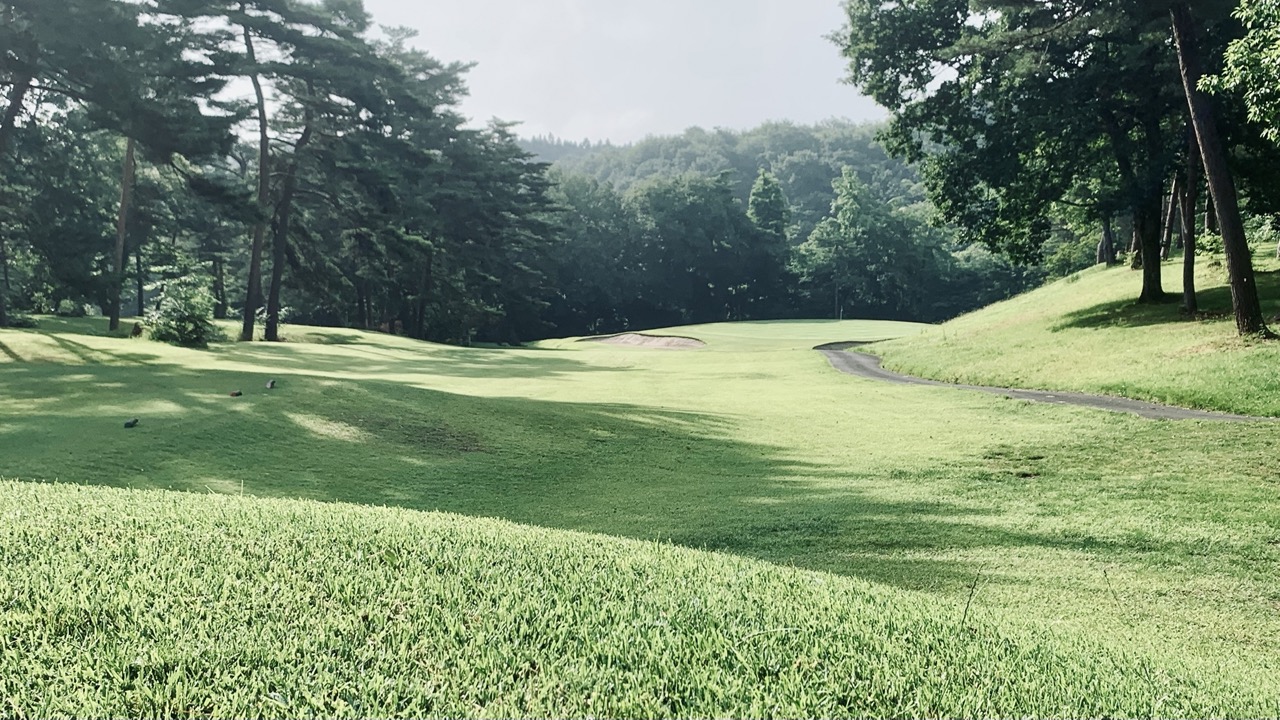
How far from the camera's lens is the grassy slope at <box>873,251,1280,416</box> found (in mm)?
15125

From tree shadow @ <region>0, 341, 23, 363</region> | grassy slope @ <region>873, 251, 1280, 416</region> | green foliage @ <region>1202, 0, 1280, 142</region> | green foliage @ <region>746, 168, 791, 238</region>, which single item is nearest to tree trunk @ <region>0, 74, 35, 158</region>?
tree shadow @ <region>0, 341, 23, 363</region>

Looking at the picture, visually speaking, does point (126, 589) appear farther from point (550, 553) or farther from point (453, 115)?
point (453, 115)

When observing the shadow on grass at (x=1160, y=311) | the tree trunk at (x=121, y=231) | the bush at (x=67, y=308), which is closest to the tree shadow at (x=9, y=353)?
the tree trunk at (x=121, y=231)

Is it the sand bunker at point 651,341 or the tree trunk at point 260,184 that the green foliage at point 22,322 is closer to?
the tree trunk at point 260,184

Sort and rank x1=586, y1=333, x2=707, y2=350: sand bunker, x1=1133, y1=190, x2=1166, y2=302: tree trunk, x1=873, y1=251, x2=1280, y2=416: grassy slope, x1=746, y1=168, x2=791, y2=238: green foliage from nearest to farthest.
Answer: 1. x1=873, y1=251, x2=1280, y2=416: grassy slope
2. x1=1133, y1=190, x2=1166, y2=302: tree trunk
3. x1=586, y1=333, x2=707, y2=350: sand bunker
4. x1=746, y1=168, x2=791, y2=238: green foliage

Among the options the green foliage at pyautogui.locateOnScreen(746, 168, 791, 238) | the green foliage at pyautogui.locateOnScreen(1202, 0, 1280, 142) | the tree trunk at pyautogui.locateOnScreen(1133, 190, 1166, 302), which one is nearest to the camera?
the green foliage at pyautogui.locateOnScreen(1202, 0, 1280, 142)

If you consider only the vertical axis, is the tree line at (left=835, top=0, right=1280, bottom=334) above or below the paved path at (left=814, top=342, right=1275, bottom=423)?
above

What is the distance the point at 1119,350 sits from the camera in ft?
66.3

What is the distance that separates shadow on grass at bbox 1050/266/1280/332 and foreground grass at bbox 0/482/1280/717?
22.7 meters

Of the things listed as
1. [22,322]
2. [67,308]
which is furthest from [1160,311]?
[67,308]

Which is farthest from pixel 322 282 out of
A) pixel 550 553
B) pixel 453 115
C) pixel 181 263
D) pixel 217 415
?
pixel 550 553

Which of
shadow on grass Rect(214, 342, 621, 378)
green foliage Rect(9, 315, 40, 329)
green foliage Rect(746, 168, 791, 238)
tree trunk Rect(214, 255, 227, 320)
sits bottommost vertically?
shadow on grass Rect(214, 342, 621, 378)

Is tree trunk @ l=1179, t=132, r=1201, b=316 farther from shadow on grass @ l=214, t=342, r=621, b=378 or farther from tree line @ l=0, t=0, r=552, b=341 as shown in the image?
tree line @ l=0, t=0, r=552, b=341

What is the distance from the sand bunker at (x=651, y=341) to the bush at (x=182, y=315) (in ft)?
79.4
